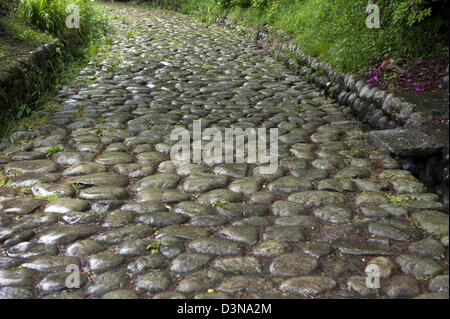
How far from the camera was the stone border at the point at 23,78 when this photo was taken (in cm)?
480

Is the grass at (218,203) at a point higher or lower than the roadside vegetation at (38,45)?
lower

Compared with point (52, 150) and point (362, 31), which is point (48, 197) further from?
point (362, 31)

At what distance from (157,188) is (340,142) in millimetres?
1894

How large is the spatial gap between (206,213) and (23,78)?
10.5 ft

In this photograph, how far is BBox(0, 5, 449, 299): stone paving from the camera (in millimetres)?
2482

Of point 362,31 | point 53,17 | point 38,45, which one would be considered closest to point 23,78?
point 38,45

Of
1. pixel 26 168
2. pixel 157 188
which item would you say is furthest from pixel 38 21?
pixel 157 188

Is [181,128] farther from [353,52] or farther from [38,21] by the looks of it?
[38,21]

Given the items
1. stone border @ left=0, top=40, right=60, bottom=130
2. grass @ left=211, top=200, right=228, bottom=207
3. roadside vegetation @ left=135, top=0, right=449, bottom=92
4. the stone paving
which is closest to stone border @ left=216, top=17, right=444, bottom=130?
roadside vegetation @ left=135, top=0, right=449, bottom=92

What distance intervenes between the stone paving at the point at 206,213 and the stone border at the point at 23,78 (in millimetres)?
346

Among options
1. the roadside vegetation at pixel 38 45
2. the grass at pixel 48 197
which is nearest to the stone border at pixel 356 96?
the grass at pixel 48 197

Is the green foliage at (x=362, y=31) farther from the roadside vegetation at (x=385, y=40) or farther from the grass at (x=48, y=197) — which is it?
the grass at (x=48, y=197)

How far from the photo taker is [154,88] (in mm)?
6383

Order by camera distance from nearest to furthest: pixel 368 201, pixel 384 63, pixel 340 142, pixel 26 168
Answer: pixel 368 201, pixel 26 168, pixel 340 142, pixel 384 63
